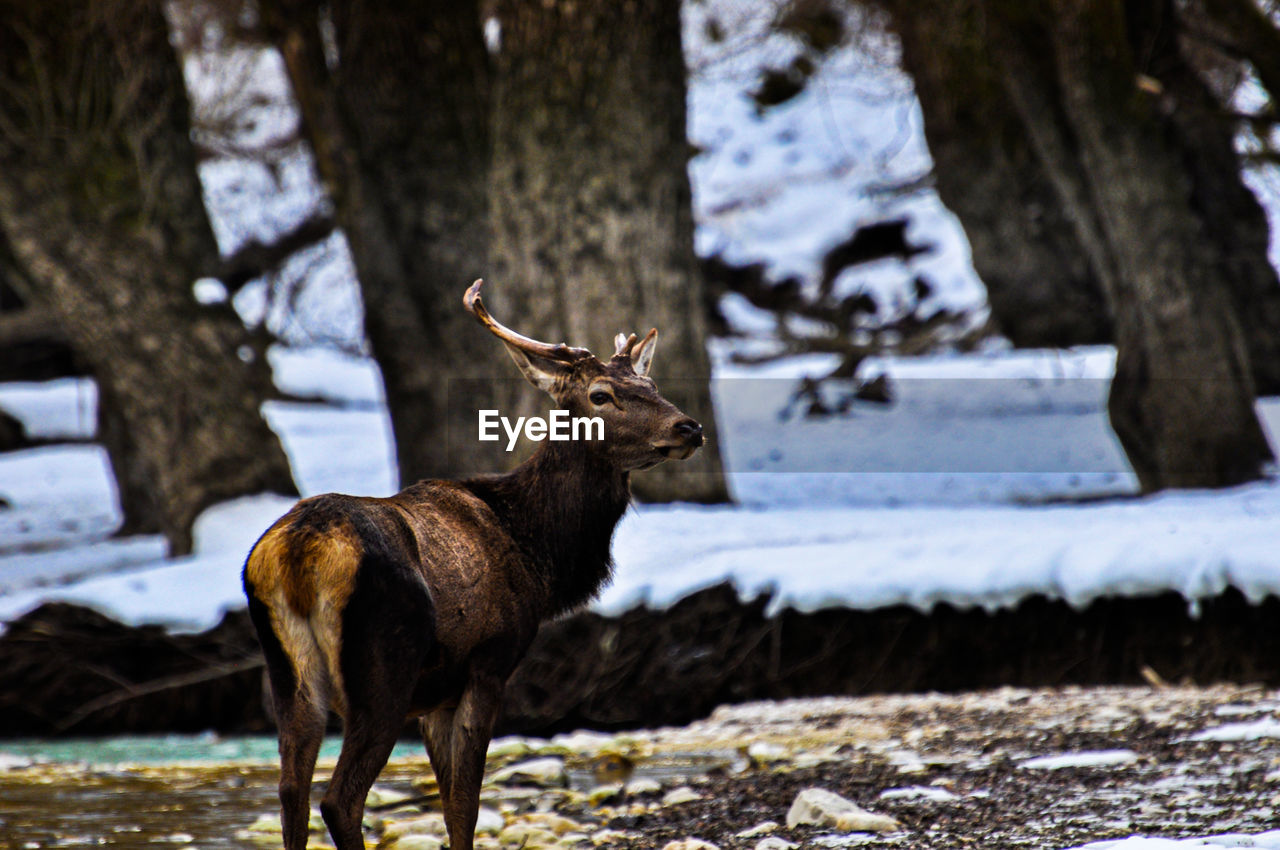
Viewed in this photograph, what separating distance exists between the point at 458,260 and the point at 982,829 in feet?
22.7

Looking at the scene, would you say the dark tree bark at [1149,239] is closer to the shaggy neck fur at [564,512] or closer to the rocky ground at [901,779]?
the rocky ground at [901,779]

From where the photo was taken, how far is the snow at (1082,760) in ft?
16.8

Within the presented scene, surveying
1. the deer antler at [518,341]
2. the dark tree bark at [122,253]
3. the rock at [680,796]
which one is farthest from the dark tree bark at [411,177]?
the deer antler at [518,341]

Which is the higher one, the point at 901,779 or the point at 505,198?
the point at 505,198

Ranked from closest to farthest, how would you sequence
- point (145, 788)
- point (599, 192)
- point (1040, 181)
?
1. point (145, 788)
2. point (599, 192)
3. point (1040, 181)

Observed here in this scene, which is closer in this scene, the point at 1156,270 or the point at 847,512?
the point at 847,512

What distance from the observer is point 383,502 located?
3.83 metres

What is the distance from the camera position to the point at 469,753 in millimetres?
3805

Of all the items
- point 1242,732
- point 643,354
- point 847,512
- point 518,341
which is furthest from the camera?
point 847,512

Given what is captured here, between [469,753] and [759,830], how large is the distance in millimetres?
1195

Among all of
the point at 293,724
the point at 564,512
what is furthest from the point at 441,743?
the point at 564,512

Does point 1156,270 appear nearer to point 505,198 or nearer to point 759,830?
point 505,198

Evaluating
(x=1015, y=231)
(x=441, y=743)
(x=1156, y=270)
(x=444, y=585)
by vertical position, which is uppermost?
(x=1015, y=231)

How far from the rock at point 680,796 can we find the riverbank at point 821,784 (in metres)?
0.02
